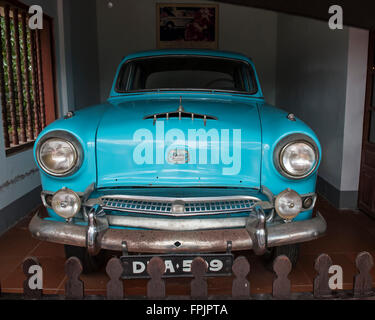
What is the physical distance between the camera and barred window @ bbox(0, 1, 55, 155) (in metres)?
3.49

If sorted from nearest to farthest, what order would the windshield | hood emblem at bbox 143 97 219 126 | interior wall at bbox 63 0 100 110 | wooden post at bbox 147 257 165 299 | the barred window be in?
wooden post at bbox 147 257 165 299
hood emblem at bbox 143 97 219 126
the windshield
the barred window
interior wall at bbox 63 0 100 110

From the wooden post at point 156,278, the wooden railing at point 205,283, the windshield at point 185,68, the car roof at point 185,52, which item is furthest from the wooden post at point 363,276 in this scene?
the car roof at point 185,52

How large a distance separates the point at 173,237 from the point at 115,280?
0.37m

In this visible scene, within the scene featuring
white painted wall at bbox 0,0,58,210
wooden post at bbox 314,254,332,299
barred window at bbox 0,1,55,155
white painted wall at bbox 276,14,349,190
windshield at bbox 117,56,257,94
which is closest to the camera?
wooden post at bbox 314,254,332,299

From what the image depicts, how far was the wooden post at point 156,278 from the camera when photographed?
174 cm

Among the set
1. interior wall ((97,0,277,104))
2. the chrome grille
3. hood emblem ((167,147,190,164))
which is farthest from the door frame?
interior wall ((97,0,277,104))

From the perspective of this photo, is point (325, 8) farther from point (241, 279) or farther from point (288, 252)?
point (241, 279)

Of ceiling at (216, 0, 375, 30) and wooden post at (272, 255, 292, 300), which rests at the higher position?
ceiling at (216, 0, 375, 30)

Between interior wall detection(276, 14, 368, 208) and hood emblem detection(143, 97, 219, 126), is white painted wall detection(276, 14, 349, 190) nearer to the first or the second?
interior wall detection(276, 14, 368, 208)

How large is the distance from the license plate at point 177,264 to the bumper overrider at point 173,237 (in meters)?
0.03

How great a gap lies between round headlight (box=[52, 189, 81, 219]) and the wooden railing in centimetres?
24

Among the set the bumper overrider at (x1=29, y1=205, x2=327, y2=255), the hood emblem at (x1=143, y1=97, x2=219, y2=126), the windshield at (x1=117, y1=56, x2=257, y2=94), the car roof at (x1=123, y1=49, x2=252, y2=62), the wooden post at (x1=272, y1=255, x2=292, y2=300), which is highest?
the car roof at (x1=123, y1=49, x2=252, y2=62)

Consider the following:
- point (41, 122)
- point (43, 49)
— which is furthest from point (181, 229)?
point (43, 49)
